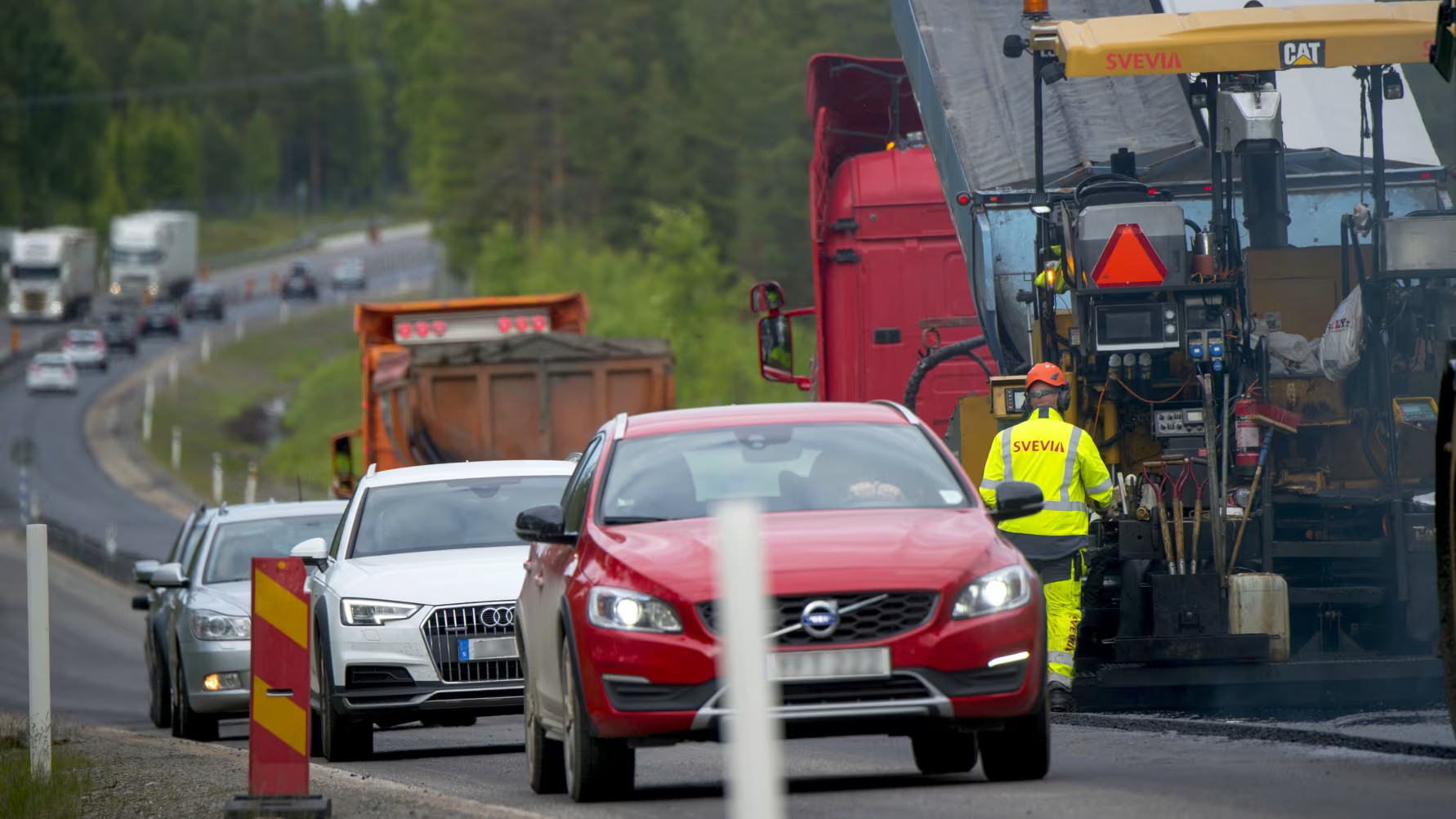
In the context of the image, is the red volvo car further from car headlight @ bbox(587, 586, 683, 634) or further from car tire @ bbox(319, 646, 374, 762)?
car tire @ bbox(319, 646, 374, 762)

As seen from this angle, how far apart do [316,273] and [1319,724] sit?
126 metres

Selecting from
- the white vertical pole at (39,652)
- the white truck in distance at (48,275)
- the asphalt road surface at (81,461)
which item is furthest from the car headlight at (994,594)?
the white truck in distance at (48,275)

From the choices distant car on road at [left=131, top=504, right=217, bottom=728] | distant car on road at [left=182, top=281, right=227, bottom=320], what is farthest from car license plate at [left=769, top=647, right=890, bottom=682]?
distant car on road at [left=182, top=281, right=227, bottom=320]

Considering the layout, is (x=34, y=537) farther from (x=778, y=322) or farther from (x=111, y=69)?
(x=111, y=69)

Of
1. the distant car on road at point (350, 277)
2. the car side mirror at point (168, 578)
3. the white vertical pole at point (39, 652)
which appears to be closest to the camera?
the white vertical pole at point (39, 652)

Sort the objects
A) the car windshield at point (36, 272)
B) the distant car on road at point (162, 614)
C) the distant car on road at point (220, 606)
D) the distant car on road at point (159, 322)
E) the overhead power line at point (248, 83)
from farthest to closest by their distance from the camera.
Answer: the overhead power line at point (248, 83) < the distant car on road at point (159, 322) < the car windshield at point (36, 272) < the distant car on road at point (162, 614) < the distant car on road at point (220, 606)

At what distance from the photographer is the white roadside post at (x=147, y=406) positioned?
231 ft

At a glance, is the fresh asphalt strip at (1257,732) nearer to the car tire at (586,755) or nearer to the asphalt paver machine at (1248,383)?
the asphalt paver machine at (1248,383)

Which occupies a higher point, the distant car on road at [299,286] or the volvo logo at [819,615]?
the distant car on road at [299,286]

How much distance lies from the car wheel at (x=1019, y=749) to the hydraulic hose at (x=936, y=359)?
7.06 meters

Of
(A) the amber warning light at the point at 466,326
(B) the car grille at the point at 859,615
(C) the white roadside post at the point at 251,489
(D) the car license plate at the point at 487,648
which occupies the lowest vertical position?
(C) the white roadside post at the point at 251,489

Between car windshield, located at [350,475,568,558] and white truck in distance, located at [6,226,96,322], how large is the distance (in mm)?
85819

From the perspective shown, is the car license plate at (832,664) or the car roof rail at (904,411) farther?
the car roof rail at (904,411)

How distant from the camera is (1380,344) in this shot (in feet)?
41.0
